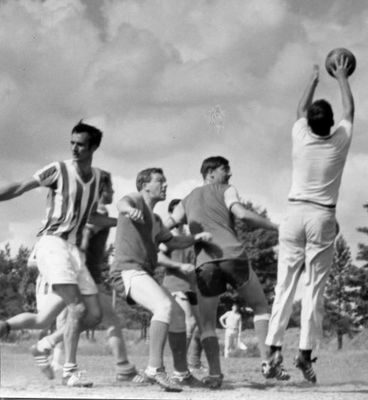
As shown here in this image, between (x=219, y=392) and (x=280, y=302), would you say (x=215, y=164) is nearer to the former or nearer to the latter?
(x=280, y=302)

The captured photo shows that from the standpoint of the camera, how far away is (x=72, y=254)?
318 inches

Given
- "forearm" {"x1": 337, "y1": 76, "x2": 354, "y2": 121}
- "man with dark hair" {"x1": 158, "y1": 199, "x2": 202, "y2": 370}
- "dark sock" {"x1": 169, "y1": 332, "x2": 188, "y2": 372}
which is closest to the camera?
"forearm" {"x1": 337, "y1": 76, "x2": 354, "y2": 121}

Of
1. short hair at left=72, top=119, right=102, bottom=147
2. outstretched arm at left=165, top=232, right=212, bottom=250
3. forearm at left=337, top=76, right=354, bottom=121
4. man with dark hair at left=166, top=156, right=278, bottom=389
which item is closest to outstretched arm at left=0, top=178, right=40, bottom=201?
short hair at left=72, top=119, right=102, bottom=147

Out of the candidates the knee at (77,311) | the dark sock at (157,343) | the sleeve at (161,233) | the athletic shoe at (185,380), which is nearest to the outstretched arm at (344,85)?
the sleeve at (161,233)

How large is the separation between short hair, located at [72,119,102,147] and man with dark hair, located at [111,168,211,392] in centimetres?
55

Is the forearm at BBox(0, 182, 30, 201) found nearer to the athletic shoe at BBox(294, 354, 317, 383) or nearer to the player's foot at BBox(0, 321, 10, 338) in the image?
the player's foot at BBox(0, 321, 10, 338)

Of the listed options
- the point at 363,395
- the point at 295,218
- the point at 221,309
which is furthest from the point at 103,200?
the point at 221,309

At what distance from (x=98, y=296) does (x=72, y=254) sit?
0.57 metres

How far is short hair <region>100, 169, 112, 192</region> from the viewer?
838 cm

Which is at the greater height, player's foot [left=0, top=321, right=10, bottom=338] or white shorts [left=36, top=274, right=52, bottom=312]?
white shorts [left=36, top=274, right=52, bottom=312]

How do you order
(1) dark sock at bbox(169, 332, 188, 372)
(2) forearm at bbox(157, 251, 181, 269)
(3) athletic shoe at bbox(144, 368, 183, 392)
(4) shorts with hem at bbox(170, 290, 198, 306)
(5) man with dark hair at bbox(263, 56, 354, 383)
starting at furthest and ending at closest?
1. (4) shorts with hem at bbox(170, 290, 198, 306)
2. (2) forearm at bbox(157, 251, 181, 269)
3. (1) dark sock at bbox(169, 332, 188, 372)
4. (5) man with dark hair at bbox(263, 56, 354, 383)
5. (3) athletic shoe at bbox(144, 368, 183, 392)

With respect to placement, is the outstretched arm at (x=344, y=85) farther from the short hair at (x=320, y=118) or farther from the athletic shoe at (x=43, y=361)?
the athletic shoe at (x=43, y=361)

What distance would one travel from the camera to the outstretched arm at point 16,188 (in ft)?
24.8

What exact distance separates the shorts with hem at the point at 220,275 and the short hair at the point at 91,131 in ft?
4.82
